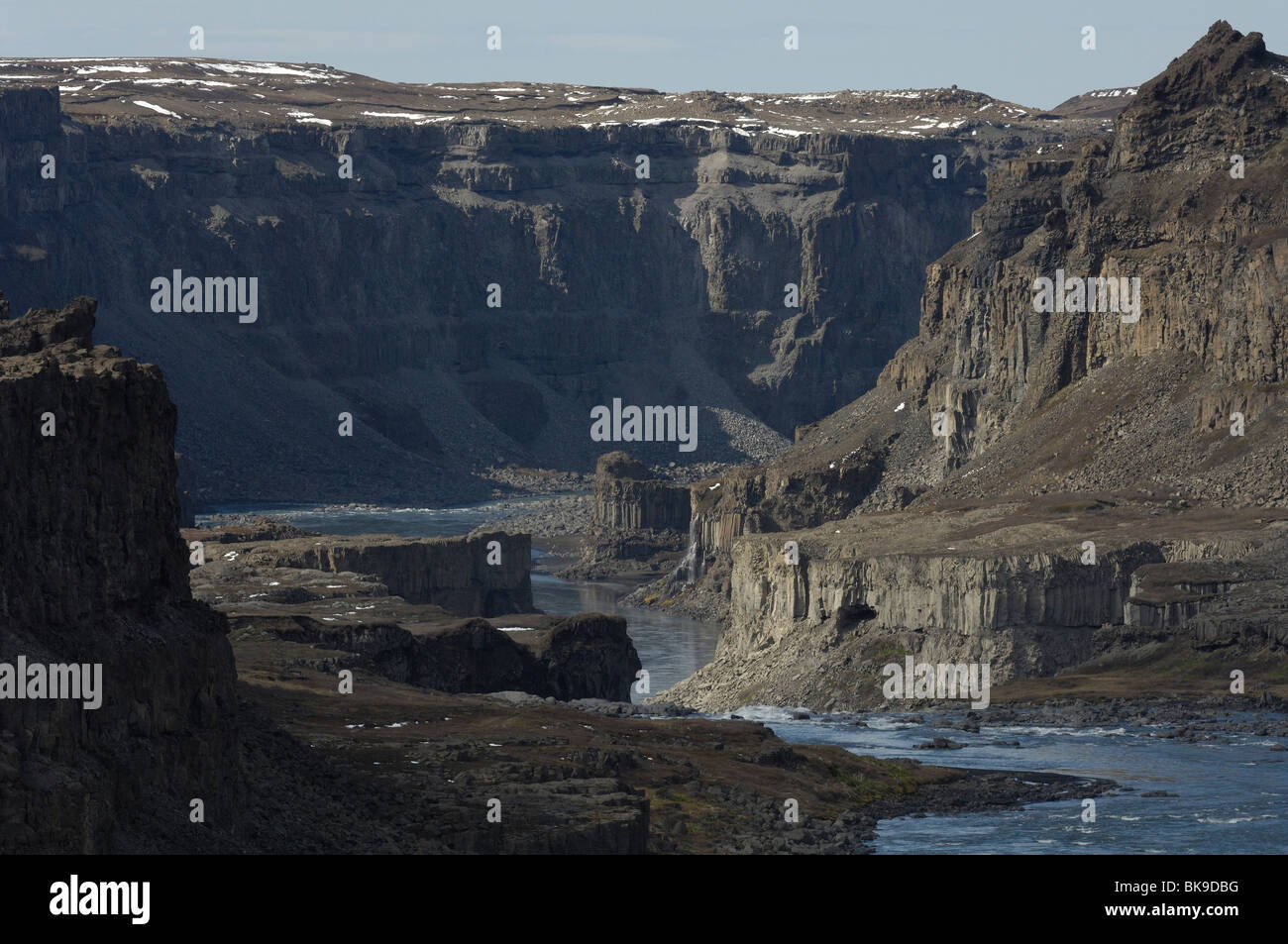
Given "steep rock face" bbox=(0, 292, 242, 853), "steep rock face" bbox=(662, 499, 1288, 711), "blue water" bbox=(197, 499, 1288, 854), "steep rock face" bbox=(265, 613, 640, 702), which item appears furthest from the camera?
"steep rock face" bbox=(662, 499, 1288, 711)

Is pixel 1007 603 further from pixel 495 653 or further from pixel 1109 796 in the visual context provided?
pixel 1109 796

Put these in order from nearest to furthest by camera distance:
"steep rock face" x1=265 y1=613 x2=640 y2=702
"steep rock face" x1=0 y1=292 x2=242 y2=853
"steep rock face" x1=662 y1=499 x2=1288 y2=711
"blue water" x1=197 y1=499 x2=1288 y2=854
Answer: "steep rock face" x1=0 y1=292 x2=242 y2=853 → "blue water" x1=197 y1=499 x2=1288 y2=854 → "steep rock face" x1=265 y1=613 x2=640 y2=702 → "steep rock face" x1=662 y1=499 x2=1288 y2=711

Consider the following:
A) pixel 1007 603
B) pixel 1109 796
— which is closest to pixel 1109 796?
pixel 1109 796

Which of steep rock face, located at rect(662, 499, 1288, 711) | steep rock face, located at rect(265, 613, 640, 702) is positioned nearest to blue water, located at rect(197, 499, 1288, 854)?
steep rock face, located at rect(662, 499, 1288, 711)

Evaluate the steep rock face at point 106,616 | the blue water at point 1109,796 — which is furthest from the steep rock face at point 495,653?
the steep rock face at point 106,616

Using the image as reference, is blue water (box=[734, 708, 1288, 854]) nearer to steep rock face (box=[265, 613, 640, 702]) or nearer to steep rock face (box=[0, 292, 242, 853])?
steep rock face (box=[265, 613, 640, 702])

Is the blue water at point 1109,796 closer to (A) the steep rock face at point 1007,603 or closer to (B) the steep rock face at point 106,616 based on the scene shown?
(A) the steep rock face at point 1007,603
